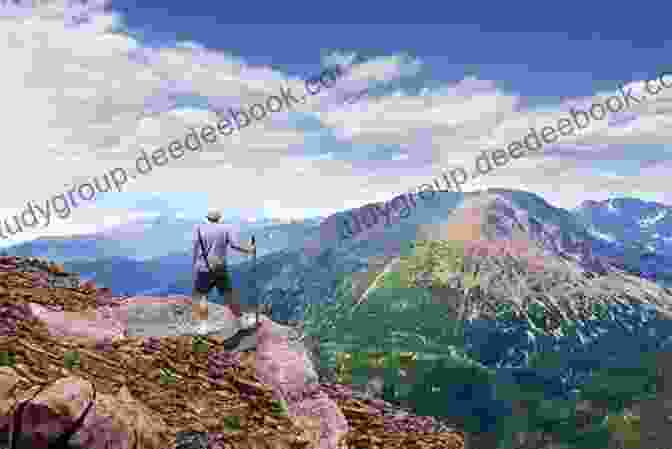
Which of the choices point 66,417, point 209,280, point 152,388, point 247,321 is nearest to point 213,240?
point 209,280

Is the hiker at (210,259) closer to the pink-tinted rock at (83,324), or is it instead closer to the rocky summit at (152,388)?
the rocky summit at (152,388)

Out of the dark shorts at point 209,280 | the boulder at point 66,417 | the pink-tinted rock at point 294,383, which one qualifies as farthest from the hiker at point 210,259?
the boulder at point 66,417

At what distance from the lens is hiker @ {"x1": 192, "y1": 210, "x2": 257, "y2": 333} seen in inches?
782

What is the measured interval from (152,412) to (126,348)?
4293 mm

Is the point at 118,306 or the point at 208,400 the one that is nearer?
the point at 208,400

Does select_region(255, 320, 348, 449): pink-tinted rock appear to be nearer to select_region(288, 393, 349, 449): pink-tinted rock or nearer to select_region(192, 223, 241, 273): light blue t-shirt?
select_region(288, 393, 349, 449): pink-tinted rock

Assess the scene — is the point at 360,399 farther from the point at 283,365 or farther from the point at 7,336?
the point at 7,336

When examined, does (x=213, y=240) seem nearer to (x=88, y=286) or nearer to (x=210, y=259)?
(x=210, y=259)

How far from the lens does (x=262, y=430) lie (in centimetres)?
1557

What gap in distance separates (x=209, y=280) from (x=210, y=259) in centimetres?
77

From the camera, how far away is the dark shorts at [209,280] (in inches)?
789

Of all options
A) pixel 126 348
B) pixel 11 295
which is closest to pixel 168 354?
pixel 126 348

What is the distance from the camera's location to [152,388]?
50.4 feet

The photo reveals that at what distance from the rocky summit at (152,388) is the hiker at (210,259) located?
1061 millimetres
